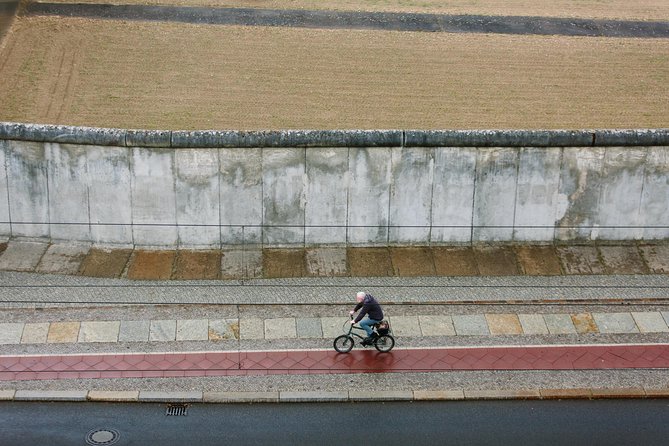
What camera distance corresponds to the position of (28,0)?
145 ft

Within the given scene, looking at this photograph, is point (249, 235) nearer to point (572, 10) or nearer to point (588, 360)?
point (588, 360)

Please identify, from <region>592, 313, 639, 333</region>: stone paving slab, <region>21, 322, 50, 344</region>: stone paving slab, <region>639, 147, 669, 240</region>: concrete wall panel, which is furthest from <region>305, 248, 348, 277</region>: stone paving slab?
<region>639, 147, 669, 240</region>: concrete wall panel

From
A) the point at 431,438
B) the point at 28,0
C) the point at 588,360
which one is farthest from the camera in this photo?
the point at 28,0

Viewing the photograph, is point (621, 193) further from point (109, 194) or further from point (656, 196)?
point (109, 194)

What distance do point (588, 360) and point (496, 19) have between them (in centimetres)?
2667

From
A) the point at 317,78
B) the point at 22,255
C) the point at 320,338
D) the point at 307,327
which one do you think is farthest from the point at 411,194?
the point at 317,78

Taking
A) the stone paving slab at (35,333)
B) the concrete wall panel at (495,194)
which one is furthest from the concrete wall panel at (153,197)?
the concrete wall panel at (495,194)

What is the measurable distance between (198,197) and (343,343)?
5.70 meters

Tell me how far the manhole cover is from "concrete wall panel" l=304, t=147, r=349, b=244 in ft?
26.2

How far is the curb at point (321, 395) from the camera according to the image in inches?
769

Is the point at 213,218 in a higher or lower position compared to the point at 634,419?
higher

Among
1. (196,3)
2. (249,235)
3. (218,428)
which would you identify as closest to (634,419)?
(218,428)

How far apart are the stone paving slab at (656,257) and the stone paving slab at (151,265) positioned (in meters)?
12.0

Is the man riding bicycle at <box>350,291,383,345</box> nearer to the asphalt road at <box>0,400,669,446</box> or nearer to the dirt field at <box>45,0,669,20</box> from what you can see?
the asphalt road at <box>0,400,669,446</box>
